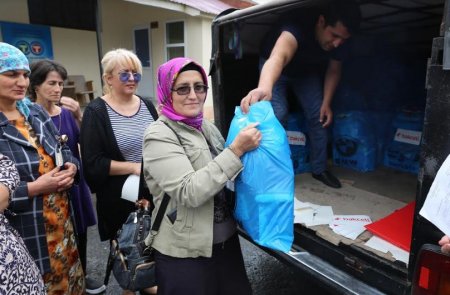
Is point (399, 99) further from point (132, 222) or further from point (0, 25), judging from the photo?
point (0, 25)

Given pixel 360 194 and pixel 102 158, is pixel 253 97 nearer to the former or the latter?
pixel 102 158

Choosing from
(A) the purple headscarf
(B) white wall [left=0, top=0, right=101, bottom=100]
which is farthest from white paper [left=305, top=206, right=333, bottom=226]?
(B) white wall [left=0, top=0, right=101, bottom=100]

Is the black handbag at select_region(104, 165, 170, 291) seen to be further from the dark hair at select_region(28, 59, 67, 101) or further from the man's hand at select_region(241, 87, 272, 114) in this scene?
the dark hair at select_region(28, 59, 67, 101)

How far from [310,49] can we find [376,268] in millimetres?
1799

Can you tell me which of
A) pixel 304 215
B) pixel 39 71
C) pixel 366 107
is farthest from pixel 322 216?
pixel 39 71

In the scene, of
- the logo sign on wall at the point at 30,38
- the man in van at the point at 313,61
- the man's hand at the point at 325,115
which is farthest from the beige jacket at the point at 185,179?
the logo sign on wall at the point at 30,38

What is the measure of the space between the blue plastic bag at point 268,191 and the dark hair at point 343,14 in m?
1.25

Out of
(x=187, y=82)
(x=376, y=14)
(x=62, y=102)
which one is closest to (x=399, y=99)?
(x=376, y=14)

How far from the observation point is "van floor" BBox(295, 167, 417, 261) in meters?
2.28

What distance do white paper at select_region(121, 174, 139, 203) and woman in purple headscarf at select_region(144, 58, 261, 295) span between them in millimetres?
574

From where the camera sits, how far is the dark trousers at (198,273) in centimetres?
155

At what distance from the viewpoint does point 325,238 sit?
76.5 inches

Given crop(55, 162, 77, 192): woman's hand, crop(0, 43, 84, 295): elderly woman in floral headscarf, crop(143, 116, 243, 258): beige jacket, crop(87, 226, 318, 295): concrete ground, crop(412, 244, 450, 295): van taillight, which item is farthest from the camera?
crop(87, 226, 318, 295): concrete ground

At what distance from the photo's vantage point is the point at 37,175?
1.85 metres
